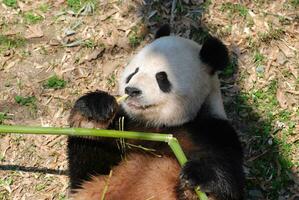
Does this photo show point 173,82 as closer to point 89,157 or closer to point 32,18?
point 89,157

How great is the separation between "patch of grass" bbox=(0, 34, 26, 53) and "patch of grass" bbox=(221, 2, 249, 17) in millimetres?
1897

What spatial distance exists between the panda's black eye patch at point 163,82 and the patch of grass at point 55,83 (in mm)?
1568

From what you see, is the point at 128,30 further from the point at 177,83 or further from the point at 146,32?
→ the point at 177,83

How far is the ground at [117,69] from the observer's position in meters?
4.93

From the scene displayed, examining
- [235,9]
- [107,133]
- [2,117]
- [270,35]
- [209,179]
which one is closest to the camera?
[107,133]

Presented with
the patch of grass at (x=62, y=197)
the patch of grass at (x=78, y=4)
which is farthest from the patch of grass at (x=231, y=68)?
the patch of grass at (x=62, y=197)

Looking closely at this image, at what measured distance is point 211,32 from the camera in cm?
553

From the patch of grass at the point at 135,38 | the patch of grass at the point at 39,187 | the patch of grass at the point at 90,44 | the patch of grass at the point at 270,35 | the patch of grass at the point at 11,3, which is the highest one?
the patch of grass at the point at 270,35

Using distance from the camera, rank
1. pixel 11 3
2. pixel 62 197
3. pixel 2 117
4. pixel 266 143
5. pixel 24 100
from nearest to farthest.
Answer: pixel 62 197, pixel 266 143, pixel 2 117, pixel 24 100, pixel 11 3

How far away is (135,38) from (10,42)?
1.15 m

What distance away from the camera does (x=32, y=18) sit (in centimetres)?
561

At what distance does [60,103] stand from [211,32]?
1529 millimetres

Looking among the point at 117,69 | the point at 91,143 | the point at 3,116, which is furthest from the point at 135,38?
the point at 91,143

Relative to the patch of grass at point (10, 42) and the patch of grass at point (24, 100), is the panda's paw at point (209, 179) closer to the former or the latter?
the patch of grass at point (24, 100)
